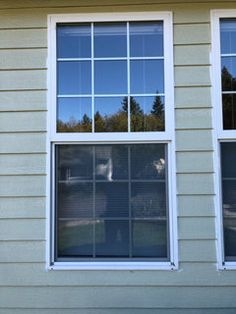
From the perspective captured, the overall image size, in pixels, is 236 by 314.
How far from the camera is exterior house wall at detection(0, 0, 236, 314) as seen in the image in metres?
3.29

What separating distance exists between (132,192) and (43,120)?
0.93 meters

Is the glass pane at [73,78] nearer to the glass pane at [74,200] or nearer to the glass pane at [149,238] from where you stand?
the glass pane at [74,200]

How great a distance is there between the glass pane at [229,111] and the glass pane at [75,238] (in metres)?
1.35

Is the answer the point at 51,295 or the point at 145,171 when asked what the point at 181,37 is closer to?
the point at 145,171

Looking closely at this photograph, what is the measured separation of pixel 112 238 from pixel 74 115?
3.44 feet

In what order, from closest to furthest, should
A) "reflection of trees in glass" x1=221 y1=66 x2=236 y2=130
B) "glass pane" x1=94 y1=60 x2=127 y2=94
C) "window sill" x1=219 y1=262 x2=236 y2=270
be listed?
1. "window sill" x1=219 y1=262 x2=236 y2=270
2. "reflection of trees in glass" x1=221 y1=66 x2=236 y2=130
3. "glass pane" x1=94 y1=60 x2=127 y2=94

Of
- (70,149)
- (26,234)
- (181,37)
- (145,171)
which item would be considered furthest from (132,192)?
(181,37)

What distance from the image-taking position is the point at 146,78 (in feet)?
11.4

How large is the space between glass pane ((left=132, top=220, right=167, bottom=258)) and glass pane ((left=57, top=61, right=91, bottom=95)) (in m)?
1.18

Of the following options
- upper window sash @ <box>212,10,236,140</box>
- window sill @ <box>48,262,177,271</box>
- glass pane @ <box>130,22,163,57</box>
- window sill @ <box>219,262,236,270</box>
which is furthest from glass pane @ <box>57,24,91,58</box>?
window sill @ <box>219,262,236,270</box>

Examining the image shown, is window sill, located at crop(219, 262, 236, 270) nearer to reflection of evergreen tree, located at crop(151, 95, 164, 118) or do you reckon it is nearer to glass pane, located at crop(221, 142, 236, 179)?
glass pane, located at crop(221, 142, 236, 179)

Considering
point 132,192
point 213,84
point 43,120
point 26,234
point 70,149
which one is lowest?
point 26,234

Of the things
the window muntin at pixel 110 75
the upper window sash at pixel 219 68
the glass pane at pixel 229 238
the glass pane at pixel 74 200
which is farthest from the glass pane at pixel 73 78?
the glass pane at pixel 229 238

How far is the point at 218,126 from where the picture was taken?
11.1ft
